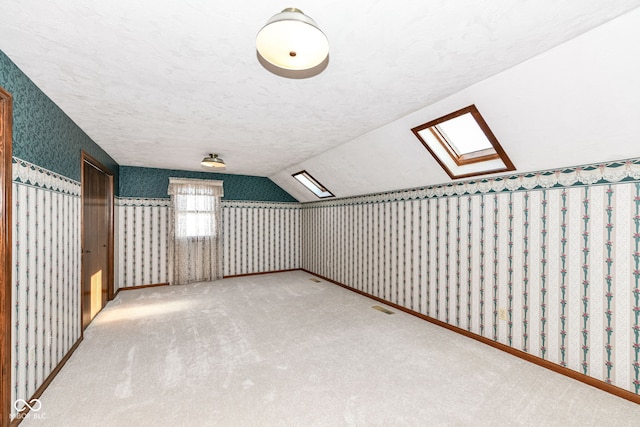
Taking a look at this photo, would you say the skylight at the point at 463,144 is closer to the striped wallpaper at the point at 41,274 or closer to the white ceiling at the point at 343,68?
the white ceiling at the point at 343,68

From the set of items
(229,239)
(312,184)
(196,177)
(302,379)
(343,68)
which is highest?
(343,68)

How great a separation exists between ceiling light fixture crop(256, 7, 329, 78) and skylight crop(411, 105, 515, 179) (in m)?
1.81

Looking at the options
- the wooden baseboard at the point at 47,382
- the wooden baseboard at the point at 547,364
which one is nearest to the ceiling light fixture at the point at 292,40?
the wooden baseboard at the point at 47,382

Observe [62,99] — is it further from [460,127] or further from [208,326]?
[460,127]

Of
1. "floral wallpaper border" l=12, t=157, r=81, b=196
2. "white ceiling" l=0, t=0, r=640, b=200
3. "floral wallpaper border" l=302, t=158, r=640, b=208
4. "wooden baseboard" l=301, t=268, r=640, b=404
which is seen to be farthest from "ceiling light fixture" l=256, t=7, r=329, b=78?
"wooden baseboard" l=301, t=268, r=640, b=404

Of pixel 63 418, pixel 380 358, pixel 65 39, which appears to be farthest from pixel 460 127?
pixel 63 418

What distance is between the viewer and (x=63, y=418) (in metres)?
1.90

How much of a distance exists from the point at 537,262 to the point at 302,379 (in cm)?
252

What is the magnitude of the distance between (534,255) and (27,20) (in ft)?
13.9

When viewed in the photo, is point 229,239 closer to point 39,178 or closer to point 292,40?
point 39,178

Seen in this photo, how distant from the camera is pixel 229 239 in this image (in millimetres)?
6430

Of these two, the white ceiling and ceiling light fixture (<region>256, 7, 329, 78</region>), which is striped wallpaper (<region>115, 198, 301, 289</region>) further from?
ceiling light fixture (<region>256, 7, 329, 78</region>)

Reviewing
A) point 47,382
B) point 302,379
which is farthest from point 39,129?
point 302,379

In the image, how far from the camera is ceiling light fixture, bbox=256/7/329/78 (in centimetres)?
121
